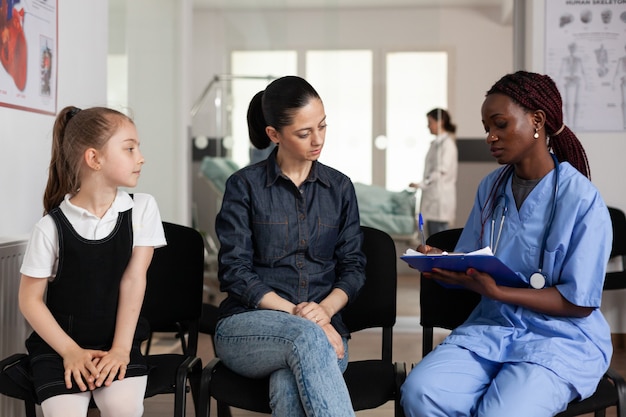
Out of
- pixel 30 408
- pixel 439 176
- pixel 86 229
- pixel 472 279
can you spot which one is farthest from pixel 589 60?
pixel 30 408

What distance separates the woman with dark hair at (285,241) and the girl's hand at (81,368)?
1.02 ft

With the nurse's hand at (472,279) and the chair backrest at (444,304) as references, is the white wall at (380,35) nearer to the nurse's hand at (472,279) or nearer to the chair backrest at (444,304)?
the chair backrest at (444,304)

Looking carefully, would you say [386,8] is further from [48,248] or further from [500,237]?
[48,248]

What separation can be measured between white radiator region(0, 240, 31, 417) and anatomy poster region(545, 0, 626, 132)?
2.73 metres

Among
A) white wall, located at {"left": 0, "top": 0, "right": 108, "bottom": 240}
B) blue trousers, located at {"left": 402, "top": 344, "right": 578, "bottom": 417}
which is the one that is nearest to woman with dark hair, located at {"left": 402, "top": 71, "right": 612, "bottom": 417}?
blue trousers, located at {"left": 402, "top": 344, "right": 578, "bottom": 417}

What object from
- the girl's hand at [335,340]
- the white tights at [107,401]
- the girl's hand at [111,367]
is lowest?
the white tights at [107,401]

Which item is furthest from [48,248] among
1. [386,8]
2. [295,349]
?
[386,8]

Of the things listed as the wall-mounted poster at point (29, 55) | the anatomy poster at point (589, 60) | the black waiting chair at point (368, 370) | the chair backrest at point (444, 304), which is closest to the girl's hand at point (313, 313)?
the black waiting chair at point (368, 370)

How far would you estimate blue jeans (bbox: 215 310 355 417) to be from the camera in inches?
66.1

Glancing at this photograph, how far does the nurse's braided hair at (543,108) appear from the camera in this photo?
1.93 metres

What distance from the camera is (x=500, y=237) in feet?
6.45

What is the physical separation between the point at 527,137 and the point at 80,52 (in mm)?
1679

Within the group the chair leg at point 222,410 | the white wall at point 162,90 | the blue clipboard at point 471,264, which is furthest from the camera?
the white wall at point 162,90

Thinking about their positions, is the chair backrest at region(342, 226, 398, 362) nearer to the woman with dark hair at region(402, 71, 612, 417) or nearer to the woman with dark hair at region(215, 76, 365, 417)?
the woman with dark hair at region(215, 76, 365, 417)
